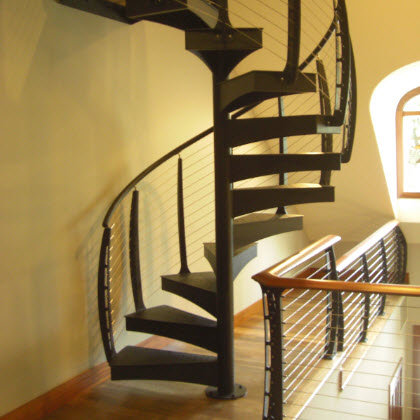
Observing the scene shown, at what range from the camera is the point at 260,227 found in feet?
11.8

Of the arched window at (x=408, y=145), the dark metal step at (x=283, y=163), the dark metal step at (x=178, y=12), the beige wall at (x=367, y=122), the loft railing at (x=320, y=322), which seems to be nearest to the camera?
the loft railing at (x=320, y=322)

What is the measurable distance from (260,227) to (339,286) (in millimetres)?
1357

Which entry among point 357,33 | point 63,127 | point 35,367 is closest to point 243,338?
point 35,367

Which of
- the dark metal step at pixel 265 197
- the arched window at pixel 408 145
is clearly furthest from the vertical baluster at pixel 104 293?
the arched window at pixel 408 145

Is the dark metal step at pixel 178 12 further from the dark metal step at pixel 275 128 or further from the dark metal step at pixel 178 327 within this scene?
the dark metal step at pixel 178 327

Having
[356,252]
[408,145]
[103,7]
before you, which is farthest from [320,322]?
[408,145]

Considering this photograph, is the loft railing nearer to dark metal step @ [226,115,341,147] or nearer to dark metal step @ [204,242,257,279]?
dark metal step @ [204,242,257,279]

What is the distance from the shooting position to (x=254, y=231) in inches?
141

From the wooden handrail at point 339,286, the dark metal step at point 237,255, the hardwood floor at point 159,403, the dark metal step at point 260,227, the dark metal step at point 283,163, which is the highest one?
the dark metal step at point 283,163

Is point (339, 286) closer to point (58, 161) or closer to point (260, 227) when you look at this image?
point (260, 227)

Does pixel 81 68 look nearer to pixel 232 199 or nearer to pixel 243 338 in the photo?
pixel 232 199

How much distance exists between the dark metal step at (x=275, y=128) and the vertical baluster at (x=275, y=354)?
1057 millimetres

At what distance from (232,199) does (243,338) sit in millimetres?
1606

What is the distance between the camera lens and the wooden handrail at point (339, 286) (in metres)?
2.15
